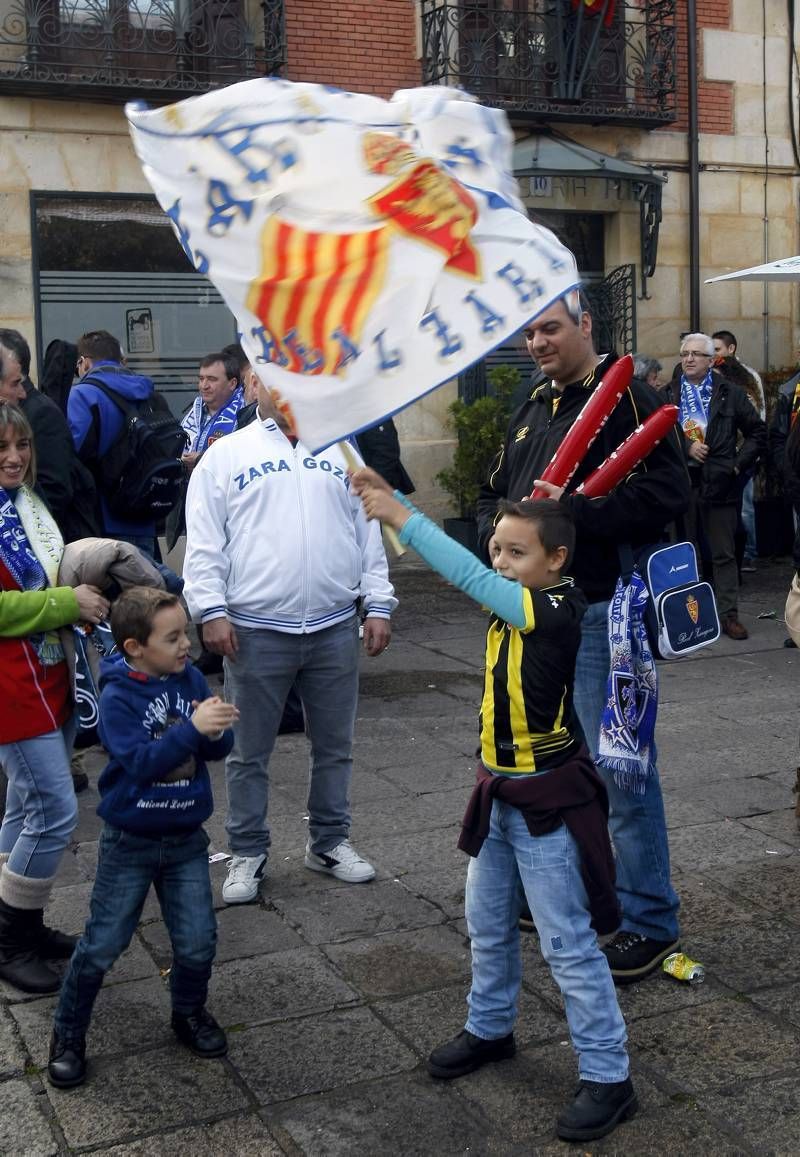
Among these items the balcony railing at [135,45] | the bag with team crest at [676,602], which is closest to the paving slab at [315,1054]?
the bag with team crest at [676,602]

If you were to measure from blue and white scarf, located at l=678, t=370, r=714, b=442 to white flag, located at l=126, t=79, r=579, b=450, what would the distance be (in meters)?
7.13

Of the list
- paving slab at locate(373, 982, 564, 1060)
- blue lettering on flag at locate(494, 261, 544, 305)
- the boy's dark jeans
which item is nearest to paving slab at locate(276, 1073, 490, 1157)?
paving slab at locate(373, 982, 564, 1060)

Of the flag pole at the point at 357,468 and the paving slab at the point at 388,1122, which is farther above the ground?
the flag pole at the point at 357,468

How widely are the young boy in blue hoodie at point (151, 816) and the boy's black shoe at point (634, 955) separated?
1.22 m

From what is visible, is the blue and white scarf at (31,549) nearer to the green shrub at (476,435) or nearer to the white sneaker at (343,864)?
the white sneaker at (343,864)

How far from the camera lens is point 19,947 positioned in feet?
14.4

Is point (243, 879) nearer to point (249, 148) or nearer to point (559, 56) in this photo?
point (249, 148)

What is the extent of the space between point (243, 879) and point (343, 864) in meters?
0.39

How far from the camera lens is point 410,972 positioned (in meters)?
4.41

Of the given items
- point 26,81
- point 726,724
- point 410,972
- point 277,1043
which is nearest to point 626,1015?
point 410,972

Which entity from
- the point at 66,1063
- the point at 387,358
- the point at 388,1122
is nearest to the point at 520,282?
the point at 387,358

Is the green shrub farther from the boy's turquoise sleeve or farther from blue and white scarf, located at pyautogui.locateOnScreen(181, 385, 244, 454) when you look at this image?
the boy's turquoise sleeve

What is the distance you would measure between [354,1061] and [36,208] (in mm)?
10858

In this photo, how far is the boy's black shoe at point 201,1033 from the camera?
388cm
